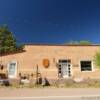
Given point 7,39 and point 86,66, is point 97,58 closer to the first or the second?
point 86,66

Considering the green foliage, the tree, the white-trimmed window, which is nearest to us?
the green foliage

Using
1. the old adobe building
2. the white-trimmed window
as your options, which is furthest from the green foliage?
the white-trimmed window

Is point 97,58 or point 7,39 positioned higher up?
point 7,39

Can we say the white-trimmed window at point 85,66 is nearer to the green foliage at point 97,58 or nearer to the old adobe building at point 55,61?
the old adobe building at point 55,61

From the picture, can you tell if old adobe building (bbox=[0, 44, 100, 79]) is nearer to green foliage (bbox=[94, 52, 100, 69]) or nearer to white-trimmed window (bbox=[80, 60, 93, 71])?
white-trimmed window (bbox=[80, 60, 93, 71])

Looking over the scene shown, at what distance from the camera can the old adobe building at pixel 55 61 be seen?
101 feet

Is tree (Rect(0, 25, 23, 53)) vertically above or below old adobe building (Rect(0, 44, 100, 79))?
above

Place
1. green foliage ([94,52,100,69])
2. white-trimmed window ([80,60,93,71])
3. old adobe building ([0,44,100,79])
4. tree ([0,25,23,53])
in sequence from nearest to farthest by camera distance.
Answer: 1. green foliage ([94,52,100,69])
2. old adobe building ([0,44,100,79])
3. white-trimmed window ([80,60,93,71])
4. tree ([0,25,23,53])

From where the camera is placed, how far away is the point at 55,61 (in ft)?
103

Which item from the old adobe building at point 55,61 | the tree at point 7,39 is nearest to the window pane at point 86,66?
the old adobe building at point 55,61

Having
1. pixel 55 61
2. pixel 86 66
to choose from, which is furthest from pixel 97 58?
pixel 55 61

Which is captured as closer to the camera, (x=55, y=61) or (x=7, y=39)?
(x=55, y=61)

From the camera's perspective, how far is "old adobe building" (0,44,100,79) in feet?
101

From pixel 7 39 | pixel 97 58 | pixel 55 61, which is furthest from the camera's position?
pixel 7 39
